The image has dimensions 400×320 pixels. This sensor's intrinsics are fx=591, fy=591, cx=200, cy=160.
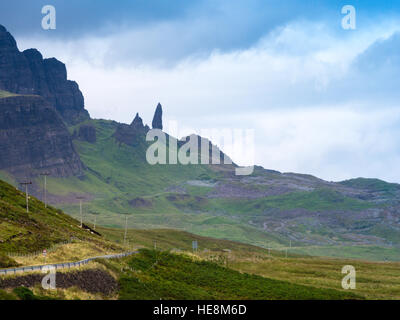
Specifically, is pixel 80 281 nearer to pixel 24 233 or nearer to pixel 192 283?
pixel 192 283

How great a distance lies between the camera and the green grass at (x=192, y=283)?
265 ft

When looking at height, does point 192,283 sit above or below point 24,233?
below

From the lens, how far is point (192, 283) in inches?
3831

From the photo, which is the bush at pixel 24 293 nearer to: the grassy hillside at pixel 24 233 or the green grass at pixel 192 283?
the grassy hillside at pixel 24 233

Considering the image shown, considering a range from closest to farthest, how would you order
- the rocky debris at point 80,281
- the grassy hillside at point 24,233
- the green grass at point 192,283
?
1. the rocky debris at point 80,281
2. the green grass at point 192,283
3. the grassy hillside at point 24,233

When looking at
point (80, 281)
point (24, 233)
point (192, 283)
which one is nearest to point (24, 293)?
point (80, 281)

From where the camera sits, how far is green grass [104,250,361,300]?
80.7 meters

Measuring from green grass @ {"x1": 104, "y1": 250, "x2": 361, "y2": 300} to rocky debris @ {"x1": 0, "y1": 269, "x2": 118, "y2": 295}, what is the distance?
197 centimetres

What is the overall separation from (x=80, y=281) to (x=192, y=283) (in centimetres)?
2986

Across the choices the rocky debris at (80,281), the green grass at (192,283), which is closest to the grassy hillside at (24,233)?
the rocky debris at (80,281)

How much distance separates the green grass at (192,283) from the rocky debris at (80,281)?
77.4 inches
